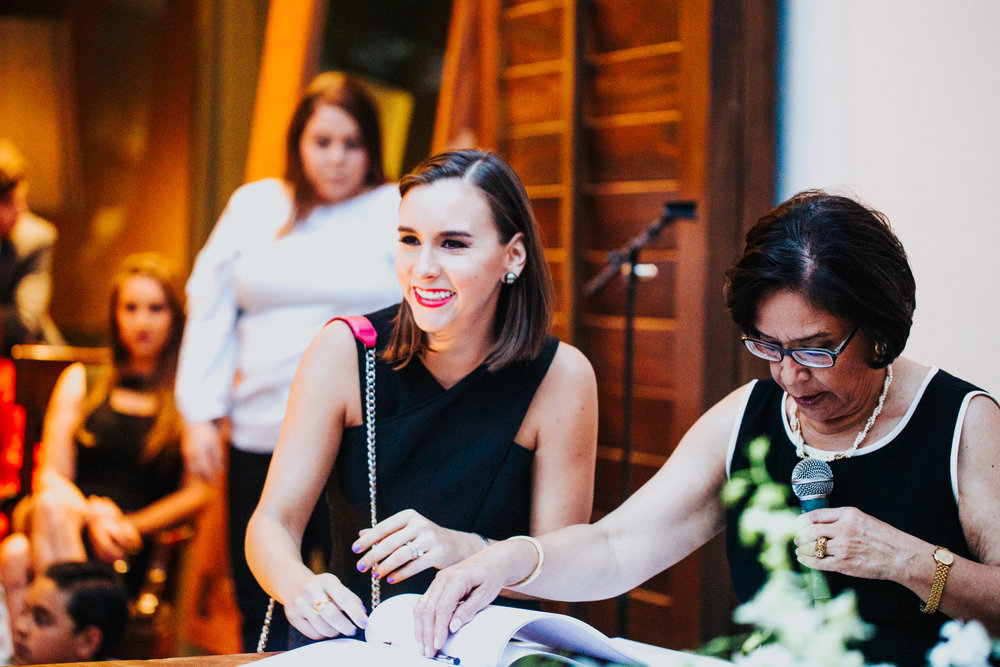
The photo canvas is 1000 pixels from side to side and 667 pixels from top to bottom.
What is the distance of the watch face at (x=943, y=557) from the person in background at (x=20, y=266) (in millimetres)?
3662

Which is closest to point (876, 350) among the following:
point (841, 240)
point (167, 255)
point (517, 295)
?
point (841, 240)

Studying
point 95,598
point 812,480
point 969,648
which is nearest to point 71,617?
point 95,598

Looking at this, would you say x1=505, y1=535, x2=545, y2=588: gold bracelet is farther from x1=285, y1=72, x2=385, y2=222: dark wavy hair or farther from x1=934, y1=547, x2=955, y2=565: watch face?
x1=285, y1=72, x2=385, y2=222: dark wavy hair

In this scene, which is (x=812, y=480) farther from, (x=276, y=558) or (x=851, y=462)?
(x=276, y=558)

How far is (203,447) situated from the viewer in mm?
2855

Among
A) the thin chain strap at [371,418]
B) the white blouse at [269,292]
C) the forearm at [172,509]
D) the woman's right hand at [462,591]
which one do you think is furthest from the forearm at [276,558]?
the forearm at [172,509]

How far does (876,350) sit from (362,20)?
9.80ft

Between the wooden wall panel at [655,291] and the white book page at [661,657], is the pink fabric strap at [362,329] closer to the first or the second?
the white book page at [661,657]

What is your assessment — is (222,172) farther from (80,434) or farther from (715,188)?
(715,188)

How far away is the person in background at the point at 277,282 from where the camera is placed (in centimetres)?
269

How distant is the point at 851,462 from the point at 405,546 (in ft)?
2.28

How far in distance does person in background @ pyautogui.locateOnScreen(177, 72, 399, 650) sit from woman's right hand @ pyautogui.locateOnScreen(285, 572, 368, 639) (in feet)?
4.26

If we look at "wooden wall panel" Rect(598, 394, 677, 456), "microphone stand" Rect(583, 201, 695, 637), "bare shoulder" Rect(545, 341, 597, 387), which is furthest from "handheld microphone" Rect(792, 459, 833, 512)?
"wooden wall panel" Rect(598, 394, 677, 456)

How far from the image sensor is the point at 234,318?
9.34 feet
